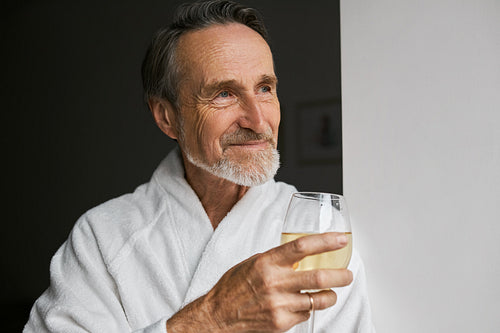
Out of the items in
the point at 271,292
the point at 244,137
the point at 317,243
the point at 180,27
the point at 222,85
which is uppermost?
the point at 180,27

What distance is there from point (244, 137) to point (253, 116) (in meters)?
0.06

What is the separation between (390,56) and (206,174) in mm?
603

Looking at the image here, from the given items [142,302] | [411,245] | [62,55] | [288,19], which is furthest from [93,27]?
→ [411,245]

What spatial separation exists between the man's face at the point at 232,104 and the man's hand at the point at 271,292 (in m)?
0.45

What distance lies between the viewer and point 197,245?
4.68 feet

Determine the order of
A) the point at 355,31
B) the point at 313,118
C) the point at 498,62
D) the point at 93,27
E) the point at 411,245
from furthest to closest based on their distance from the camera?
the point at 93,27
the point at 313,118
the point at 355,31
the point at 411,245
the point at 498,62

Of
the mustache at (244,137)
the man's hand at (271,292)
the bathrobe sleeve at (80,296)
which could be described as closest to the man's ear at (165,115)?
the mustache at (244,137)

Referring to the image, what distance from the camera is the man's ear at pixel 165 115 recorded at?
5.11 feet

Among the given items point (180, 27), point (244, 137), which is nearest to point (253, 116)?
point (244, 137)

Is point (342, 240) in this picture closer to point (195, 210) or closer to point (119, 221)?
point (195, 210)

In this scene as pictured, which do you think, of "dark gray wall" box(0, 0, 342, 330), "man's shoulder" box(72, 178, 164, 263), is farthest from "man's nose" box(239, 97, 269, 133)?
"dark gray wall" box(0, 0, 342, 330)

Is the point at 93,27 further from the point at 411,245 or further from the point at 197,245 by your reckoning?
the point at 411,245

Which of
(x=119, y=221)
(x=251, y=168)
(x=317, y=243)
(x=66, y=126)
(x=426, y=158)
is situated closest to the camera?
(x=317, y=243)

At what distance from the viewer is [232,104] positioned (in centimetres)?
140
